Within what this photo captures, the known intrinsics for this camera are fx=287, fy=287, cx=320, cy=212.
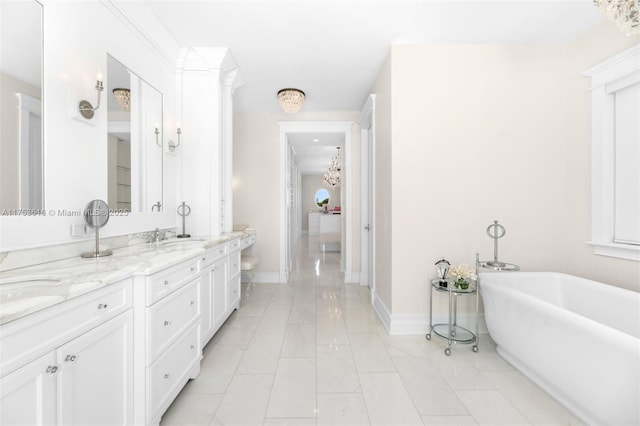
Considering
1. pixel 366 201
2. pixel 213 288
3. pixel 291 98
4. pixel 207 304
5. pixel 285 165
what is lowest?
pixel 207 304

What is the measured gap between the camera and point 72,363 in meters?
1.07

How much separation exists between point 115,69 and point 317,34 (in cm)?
169

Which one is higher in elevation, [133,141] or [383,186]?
[133,141]

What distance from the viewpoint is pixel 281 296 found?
4016 millimetres

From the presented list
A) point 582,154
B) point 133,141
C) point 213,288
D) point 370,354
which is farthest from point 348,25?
point 370,354

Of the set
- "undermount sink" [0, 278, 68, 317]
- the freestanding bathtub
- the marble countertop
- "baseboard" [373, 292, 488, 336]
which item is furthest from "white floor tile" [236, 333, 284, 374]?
the freestanding bathtub

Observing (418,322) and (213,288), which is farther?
(418,322)

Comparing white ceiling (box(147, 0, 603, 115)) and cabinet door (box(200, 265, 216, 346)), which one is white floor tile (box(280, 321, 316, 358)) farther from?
white ceiling (box(147, 0, 603, 115))

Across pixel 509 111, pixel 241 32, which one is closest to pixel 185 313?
pixel 241 32

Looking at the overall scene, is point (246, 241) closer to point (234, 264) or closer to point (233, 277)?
point (234, 264)

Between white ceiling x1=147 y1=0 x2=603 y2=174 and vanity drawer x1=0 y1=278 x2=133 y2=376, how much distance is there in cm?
232

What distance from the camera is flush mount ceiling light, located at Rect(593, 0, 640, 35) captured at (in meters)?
1.39

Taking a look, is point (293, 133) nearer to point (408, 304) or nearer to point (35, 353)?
point (408, 304)

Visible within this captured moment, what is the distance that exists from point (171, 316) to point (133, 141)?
1.47 m
